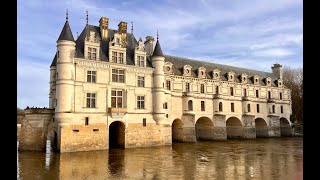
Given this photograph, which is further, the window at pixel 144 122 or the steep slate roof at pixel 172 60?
the window at pixel 144 122

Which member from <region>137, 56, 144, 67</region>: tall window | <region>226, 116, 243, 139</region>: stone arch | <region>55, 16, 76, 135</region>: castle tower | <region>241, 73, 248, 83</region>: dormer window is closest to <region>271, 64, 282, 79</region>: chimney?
<region>241, 73, 248, 83</region>: dormer window

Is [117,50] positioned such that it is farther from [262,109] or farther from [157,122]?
[262,109]

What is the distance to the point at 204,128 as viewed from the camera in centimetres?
4000

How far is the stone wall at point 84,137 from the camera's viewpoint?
2491cm

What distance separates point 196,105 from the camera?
3766 centimetres

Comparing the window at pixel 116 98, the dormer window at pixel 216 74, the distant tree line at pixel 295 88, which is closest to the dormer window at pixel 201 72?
the dormer window at pixel 216 74

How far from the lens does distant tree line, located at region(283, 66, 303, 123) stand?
56872 millimetres

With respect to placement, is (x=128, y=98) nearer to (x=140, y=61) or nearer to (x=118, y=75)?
(x=118, y=75)

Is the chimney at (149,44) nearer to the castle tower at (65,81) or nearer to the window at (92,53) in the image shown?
the window at (92,53)

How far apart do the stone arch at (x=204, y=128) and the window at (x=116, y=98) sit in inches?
614

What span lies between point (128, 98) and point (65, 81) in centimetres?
675

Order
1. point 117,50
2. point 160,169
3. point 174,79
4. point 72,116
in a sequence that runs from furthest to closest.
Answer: point 174,79 < point 117,50 < point 72,116 < point 160,169

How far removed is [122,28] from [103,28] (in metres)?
2.12

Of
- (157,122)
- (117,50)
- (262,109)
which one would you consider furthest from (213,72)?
(117,50)
